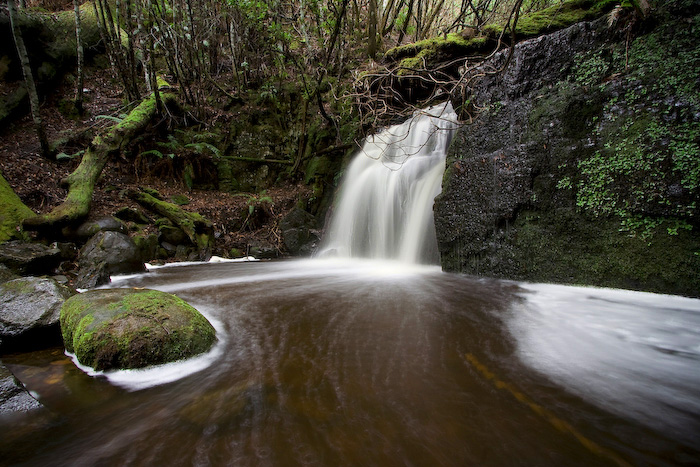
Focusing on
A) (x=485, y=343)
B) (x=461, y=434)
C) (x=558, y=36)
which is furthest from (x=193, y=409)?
(x=558, y=36)

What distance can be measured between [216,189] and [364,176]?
504 centimetres

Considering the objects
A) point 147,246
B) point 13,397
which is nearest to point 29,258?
point 147,246

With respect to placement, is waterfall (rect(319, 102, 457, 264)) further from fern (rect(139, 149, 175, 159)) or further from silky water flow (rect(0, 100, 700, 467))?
fern (rect(139, 149, 175, 159))

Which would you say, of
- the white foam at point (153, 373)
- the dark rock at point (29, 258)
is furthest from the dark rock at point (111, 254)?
the white foam at point (153, 373)

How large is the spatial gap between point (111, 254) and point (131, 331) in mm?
4507

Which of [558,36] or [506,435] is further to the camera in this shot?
[558,36]

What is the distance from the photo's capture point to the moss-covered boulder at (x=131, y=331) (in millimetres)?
2135

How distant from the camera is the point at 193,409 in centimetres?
171

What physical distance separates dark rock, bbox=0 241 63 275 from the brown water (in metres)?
2.93

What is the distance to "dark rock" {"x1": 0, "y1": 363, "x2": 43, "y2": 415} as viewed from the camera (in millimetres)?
1643

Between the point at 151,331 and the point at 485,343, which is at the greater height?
the point at 151,331

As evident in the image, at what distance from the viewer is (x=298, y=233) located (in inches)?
357

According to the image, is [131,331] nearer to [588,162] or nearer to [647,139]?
[588,162]

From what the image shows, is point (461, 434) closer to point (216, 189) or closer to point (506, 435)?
point (506, 435)
